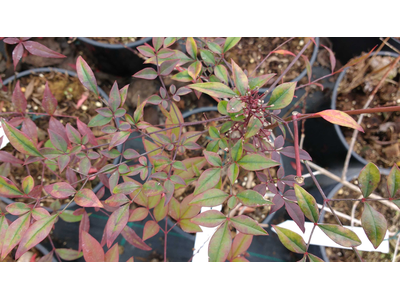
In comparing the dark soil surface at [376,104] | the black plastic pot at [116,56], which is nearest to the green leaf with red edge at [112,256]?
the black plastic pot at [116,56]

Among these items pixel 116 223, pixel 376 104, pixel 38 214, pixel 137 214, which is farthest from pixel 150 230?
pixel 376 104

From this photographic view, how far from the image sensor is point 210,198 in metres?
0.49

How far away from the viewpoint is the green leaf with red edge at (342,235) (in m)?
0.43

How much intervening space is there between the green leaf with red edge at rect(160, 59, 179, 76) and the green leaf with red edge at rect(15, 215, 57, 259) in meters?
0.40

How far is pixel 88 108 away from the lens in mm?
1196

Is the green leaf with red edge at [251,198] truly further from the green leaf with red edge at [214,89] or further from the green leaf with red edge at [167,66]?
the green leaf with red edge at [167,66]

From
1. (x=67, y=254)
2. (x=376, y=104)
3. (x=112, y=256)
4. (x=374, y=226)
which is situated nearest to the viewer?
(x=374, y=226)

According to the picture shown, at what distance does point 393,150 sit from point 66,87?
1.54 m

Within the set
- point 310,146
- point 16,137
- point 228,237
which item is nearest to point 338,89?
point 310,146

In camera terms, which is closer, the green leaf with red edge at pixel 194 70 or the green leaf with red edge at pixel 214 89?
the green leaf with red edge at pixel 214 89

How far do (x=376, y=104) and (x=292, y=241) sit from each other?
1123 mm

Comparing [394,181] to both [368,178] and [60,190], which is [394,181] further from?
[60,190]

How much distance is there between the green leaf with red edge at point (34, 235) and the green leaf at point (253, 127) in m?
0.42

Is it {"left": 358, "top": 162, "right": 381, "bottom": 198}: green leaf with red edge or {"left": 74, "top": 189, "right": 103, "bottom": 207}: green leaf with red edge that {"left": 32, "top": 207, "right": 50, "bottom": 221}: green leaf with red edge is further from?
{"left": 358, "top": 162, "right": 381, "bottom": 198}: green leaf with red edge
